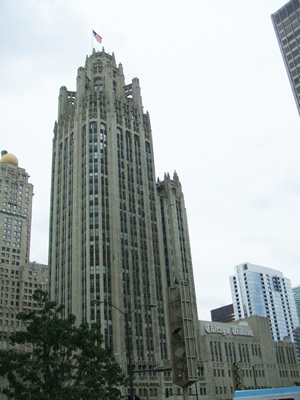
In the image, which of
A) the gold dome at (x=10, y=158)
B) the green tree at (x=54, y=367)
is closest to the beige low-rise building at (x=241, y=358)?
the green tree at (x=54, y=367)

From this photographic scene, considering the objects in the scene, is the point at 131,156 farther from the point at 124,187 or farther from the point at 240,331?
the point at 240,331

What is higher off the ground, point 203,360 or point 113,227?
point 113,227

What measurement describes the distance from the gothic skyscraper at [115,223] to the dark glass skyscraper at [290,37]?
145ft

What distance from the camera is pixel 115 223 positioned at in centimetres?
10744

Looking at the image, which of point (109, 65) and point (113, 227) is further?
point (109, 65)

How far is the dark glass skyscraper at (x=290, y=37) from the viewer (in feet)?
402

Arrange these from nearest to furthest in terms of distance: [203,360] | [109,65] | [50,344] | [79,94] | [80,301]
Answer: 1. [50,344]
2. [80,301]
3. [203,360]
4. [79,94]
5. [109,65]

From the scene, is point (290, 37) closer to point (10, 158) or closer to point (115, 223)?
point (115, 223)

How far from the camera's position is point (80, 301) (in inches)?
3871

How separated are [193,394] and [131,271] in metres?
34.2

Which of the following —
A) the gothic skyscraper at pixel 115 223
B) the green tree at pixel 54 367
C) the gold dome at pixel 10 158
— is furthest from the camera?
the gold dome at pixel 10 158

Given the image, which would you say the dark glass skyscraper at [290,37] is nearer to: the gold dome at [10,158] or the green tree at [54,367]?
the green tree at [54,367]

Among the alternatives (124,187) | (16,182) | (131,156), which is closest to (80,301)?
(124,187)

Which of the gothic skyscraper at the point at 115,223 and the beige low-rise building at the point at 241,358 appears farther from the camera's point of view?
the beige low-rise building at the point at 241,358
